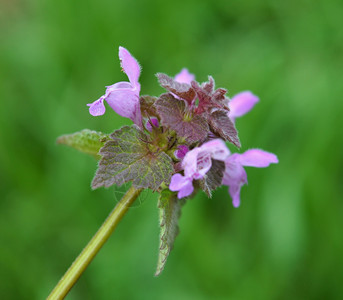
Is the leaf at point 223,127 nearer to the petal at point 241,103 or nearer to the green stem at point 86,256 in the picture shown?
the green stem at point 86,256

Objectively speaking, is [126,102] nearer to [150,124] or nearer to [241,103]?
[150,124]

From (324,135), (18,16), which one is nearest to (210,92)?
(324,135)

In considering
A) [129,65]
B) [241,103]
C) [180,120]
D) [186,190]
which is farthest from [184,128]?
[241,103]

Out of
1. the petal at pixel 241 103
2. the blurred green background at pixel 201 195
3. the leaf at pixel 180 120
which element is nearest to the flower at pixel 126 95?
the leaf at pixel 180 120

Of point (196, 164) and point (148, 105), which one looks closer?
point (196, 164)

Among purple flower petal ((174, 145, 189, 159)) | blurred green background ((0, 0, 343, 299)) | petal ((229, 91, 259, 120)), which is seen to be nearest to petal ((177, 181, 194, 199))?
purple flower petal ((174, 145, 189, 159))

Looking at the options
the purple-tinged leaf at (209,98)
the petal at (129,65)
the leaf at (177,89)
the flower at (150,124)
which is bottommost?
the flower at (150,124)

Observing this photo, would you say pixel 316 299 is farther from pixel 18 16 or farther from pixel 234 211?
pixel 18 16
